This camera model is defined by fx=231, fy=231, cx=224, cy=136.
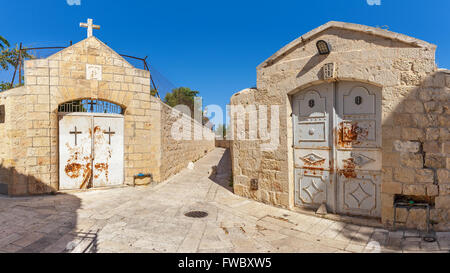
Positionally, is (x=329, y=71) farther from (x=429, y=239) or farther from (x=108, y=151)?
(x=108, y=151)

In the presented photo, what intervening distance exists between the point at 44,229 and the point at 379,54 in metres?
6.24

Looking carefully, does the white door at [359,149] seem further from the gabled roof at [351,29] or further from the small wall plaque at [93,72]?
the small wall plaque at [93,72]

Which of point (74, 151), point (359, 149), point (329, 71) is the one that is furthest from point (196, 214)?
point (74, 151)

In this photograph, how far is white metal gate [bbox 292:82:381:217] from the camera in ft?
13.4

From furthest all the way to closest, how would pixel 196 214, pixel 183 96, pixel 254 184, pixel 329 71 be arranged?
1. pixel 183 96
2. pixel 254 184
3. pixel 196 214
4. pixel 329 71

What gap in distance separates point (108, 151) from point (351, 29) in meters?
6.72

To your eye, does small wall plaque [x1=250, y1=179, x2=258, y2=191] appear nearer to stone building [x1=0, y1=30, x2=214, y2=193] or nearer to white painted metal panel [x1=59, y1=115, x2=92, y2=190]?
stone building [x1=0, y1=30, x2=214, y2=193]

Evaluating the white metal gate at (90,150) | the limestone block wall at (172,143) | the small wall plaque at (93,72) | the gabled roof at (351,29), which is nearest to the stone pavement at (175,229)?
the white metal gate at (90,150)

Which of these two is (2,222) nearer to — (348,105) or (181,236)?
(181,236)

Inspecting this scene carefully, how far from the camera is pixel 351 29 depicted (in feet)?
13.5

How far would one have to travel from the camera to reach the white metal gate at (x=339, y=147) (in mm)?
4070

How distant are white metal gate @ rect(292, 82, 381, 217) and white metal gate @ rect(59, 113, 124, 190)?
17.0 ft

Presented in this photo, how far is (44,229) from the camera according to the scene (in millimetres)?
3719
